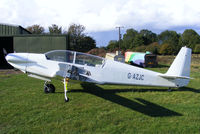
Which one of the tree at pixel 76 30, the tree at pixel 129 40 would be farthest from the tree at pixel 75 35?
the tree at pixel 129 40

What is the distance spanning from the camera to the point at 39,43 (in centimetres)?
1661

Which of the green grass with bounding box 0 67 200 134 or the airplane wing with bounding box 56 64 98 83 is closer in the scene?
the green grass with bounding box 0 67 200 134

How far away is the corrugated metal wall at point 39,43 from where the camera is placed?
646 inches

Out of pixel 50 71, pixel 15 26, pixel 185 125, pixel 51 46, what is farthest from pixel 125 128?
pixel 15 26

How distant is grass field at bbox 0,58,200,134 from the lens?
4.04 m

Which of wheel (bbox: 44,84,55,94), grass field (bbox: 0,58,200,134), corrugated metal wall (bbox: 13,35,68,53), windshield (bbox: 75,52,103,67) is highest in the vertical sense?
corrugated metal wall (bbox: 13,35,68,53)

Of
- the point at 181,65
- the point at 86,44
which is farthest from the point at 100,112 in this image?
the point at 86,44

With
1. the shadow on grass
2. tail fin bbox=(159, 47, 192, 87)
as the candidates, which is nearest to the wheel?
the shadow on grass

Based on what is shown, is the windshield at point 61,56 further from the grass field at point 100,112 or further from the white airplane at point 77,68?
the grass field at point 100,112

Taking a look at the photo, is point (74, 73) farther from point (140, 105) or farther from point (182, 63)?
point (182, 63)

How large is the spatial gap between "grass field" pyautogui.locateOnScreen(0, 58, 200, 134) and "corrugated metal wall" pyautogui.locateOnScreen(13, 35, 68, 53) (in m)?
9.66

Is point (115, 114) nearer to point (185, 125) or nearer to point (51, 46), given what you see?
point (185, 125)

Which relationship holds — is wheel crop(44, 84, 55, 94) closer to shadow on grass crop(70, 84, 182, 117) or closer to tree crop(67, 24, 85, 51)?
shadow on grass crop(70, 84, 182, 117)

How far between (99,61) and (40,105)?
9.17 ft
